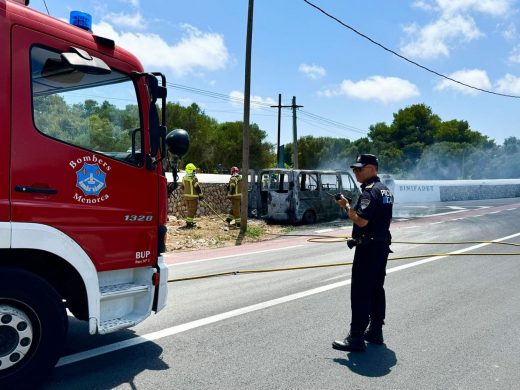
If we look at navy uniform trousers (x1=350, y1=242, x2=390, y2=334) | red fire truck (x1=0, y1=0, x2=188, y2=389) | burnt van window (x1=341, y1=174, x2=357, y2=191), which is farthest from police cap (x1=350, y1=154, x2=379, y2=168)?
burnt van window (x1=341, y1=174, x2=357, y2=191)

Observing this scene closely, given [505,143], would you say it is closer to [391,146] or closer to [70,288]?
[391,146]

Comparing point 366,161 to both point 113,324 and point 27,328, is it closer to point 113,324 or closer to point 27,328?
point 113,324

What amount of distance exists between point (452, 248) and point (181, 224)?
25.6ft

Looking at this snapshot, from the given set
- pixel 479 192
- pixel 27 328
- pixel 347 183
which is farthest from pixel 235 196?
pixel 479 192

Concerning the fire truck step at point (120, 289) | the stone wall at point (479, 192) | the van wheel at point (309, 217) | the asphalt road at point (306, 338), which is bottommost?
the asphalt road at point (306, 338)

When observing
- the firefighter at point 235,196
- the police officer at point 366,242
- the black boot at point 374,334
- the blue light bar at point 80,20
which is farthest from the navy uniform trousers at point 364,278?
the firefighter at point 235,196

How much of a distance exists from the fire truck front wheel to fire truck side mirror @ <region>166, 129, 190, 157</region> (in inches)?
55.8

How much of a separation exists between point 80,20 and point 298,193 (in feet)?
40.6

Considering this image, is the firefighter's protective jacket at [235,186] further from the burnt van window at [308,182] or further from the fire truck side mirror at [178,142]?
the fire truck side mirror at [178,142]

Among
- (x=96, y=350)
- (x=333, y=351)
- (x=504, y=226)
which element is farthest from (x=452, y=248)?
(x=96, y=350)

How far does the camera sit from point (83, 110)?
3.77 m

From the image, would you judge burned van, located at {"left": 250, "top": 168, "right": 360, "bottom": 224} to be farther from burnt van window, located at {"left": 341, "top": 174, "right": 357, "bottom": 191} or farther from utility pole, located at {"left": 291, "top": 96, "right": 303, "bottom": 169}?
utility pole, located at {"left": 291, "top": 96, "right": 303, "bottom": 169}

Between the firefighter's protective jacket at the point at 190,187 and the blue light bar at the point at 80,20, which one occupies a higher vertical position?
the blue light bar at the point at 80,20

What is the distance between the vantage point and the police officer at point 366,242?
4340mm
